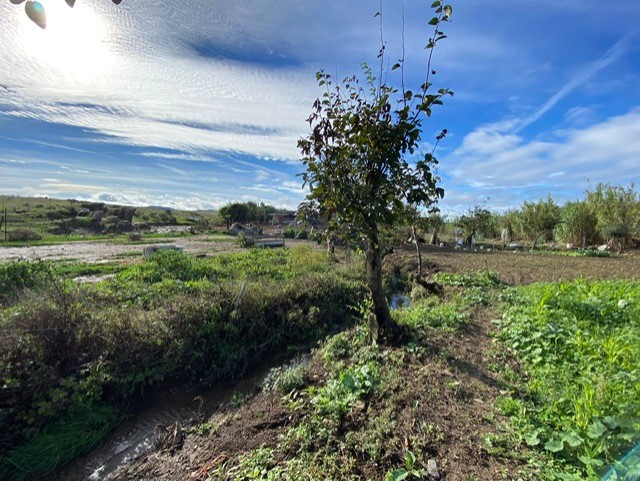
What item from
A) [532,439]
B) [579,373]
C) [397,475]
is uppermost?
[579,373]

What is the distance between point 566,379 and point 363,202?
2.99 metres

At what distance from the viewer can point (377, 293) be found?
4.33 m

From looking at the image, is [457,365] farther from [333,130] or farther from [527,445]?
[333,130]

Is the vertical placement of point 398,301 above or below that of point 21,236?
below

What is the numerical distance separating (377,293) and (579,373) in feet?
8.06

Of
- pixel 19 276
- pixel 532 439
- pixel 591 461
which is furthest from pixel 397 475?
pixel 19 276

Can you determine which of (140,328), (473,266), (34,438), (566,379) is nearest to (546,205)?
(473,266)

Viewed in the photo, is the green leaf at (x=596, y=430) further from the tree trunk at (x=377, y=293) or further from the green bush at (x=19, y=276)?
the green bush at (x=19, y=276)

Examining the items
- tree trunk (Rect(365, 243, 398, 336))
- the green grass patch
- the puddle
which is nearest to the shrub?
the green grass patch

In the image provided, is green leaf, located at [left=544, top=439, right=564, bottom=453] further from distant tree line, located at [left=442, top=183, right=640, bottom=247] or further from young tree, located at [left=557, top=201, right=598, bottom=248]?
young tree, located at [left=557, top=201, right=598, bottom=248]

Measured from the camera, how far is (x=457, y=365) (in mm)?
3723

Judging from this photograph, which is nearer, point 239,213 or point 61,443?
point 61,443

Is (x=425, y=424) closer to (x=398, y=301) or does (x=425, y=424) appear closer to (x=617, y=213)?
(x=398, y=301)

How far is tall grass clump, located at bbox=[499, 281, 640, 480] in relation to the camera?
2.10 m
